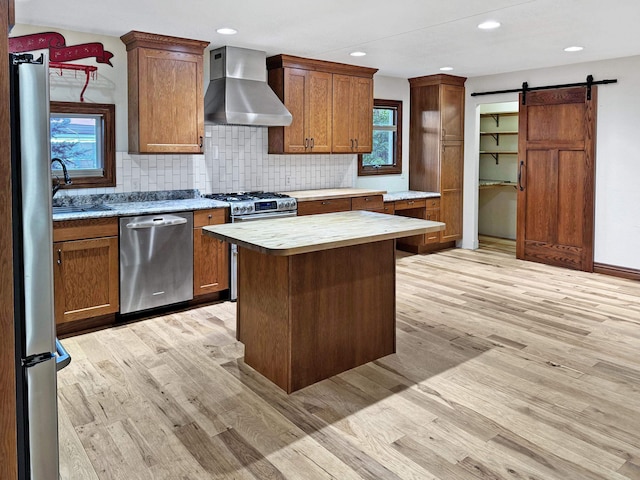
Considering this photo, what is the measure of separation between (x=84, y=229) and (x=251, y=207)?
146 centimetres

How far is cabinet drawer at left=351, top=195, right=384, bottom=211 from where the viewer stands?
597cm

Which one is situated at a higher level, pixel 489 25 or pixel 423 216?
pixel 489 25

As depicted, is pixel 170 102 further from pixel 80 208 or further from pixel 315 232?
pixel 315 232

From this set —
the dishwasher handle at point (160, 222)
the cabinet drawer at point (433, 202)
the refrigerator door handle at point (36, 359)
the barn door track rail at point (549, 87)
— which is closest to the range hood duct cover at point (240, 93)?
the dishwasher handle at point (160, 222)

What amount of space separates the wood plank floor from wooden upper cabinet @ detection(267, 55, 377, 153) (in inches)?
84.5

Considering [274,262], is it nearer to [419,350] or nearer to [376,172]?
[419,350]

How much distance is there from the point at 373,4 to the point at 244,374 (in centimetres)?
264

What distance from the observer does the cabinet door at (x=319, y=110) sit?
5.72 m

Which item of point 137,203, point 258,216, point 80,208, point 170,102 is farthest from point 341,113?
point 80,208

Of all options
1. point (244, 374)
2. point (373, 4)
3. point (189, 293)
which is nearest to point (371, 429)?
point (244, 374)

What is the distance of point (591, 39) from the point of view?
476 cm

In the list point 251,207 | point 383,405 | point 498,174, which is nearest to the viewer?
point 383,405

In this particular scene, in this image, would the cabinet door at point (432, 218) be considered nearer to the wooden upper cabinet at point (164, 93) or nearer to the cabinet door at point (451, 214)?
the cabinet door at point (451, 214)

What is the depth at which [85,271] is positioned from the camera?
401 cm
